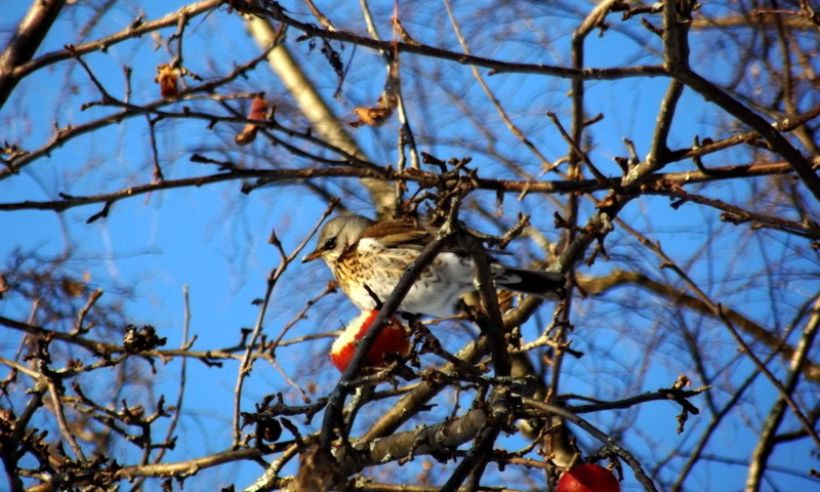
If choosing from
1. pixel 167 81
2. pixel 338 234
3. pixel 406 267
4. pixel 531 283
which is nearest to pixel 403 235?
pixel 406 267

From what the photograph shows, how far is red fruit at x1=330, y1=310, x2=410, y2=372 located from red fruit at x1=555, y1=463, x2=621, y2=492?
0.61 m

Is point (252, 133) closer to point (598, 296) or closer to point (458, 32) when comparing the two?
point (458, 32)

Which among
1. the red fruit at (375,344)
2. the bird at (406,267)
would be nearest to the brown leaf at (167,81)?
the bird at (406,267)

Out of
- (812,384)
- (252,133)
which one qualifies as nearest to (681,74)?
(252,133)

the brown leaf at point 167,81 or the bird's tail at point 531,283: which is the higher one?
the brown leaf at point 167,81

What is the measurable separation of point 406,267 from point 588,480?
154 centimetres

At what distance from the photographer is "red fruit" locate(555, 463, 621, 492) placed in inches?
93.5

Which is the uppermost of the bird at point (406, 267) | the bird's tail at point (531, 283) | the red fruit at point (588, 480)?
the bird at point (406, 267)

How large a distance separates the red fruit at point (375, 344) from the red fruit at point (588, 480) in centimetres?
61

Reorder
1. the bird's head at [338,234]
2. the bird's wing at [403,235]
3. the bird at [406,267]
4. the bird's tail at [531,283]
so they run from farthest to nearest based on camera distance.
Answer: the bird's head at [338,234], the bird's wing at [403,235], the bird at [406,267], the bird's tail at [531,283]

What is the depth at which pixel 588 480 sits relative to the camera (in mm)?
2387

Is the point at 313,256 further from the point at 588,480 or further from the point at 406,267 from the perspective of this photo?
the point at 588,480

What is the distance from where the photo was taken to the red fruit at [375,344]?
2.79 m

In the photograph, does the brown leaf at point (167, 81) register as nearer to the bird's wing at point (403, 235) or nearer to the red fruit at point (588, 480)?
the bird's wing at point (403, 235)
